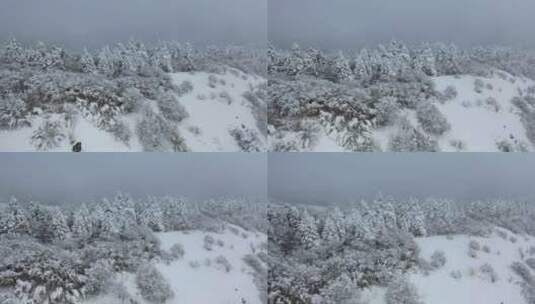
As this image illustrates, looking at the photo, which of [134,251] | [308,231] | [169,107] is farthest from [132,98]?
[308,231]

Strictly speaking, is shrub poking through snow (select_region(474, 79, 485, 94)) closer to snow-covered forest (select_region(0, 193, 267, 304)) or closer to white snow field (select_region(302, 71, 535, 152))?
white snow field (select_region(302, 71, 535, 152))

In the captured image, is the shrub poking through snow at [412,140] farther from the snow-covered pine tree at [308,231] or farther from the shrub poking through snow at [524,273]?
the shrub poking through snow at [524,273]

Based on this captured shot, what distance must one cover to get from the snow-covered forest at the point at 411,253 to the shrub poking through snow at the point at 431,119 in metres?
0.45

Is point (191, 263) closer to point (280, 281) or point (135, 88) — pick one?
point (280, 281)

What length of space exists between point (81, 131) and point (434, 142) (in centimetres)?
216

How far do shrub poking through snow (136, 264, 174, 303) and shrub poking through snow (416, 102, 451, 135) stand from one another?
1.88 meters

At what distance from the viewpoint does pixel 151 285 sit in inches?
163

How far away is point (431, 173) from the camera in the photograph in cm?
436

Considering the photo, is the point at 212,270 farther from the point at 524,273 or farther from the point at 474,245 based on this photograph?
the point at 524,273

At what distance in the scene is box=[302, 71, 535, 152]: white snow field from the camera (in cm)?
437

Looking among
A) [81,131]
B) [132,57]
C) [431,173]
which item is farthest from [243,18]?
[431,173]

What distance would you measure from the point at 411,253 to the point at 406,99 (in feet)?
3.16

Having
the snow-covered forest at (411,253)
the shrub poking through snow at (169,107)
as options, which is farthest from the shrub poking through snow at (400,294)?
the shrub poking through snow at (169,107)

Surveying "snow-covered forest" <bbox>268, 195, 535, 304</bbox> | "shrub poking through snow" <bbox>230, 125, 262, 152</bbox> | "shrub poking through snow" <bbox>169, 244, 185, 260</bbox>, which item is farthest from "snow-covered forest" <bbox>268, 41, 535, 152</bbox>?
"shrub poking through snow" <bbox>169, 244, 185, 260</bbox>
